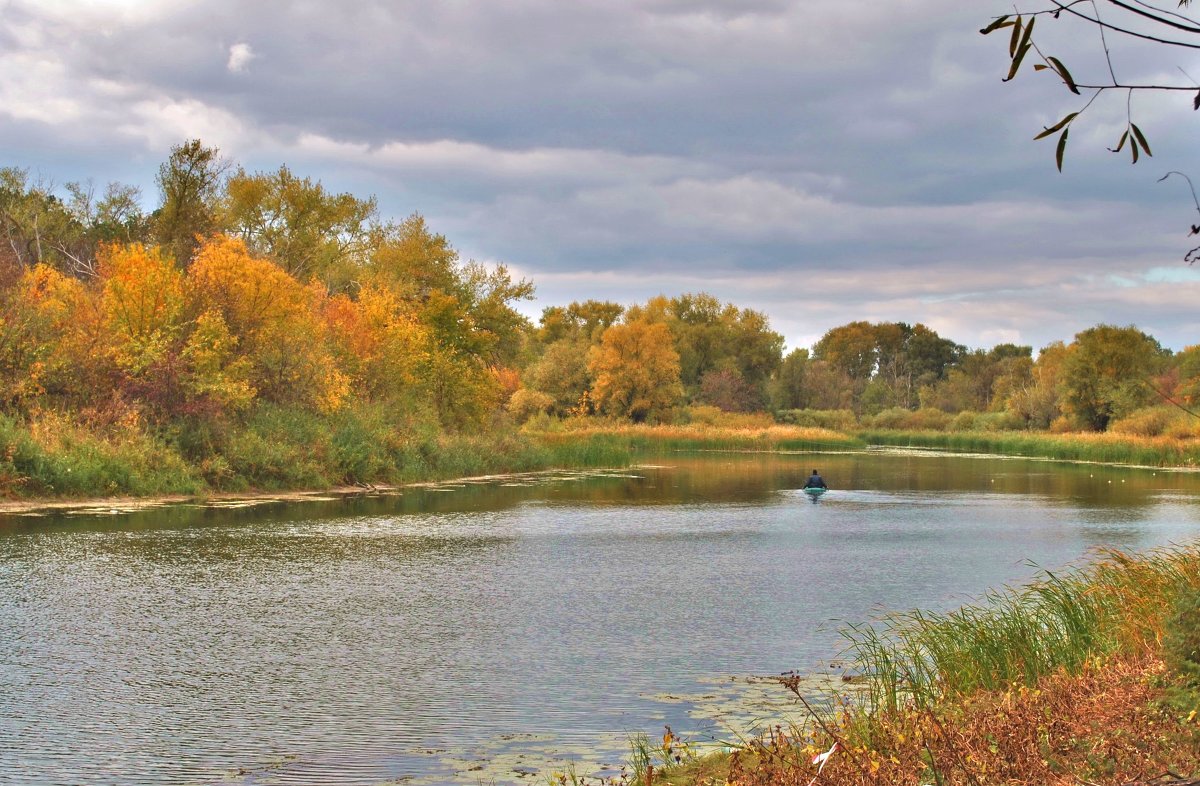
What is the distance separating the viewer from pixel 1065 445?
68.2 m

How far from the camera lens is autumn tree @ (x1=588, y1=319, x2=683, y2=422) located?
83.2 meters

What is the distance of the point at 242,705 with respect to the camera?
10.3 metres

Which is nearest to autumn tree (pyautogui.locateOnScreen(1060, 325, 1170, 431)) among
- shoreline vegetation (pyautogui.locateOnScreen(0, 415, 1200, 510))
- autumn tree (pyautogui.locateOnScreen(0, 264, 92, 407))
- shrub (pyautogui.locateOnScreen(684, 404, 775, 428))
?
shoreline vegetation (pyautogui.locateOnScreen(0, 415, 1200, 510))

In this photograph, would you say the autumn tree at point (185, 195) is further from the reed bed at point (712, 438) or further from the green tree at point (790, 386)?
the green tree at point (790, 386)

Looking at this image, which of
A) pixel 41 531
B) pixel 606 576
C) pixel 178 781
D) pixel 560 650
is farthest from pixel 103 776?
pixel 41 531

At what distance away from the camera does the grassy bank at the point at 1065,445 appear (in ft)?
190

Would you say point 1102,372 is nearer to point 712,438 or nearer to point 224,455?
point 712,438

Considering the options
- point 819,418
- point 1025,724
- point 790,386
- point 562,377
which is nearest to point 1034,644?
point 1025,724

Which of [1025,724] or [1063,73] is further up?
[1063,73]

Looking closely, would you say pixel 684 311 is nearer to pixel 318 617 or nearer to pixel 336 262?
pixel 336 262

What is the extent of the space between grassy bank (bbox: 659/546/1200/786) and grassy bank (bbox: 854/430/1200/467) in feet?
177

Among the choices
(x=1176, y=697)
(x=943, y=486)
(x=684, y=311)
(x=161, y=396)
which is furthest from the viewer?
(x=684, y=311)

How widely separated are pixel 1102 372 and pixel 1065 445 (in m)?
10.5

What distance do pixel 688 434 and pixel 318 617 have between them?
61.8 meters
